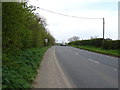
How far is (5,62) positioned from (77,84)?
318 cm

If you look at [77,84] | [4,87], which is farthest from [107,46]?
[4,87]

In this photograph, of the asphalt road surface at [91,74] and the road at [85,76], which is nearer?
the road at [85,76]

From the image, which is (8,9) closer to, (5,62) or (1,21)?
(1,21)

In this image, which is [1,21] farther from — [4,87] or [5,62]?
[4,87]

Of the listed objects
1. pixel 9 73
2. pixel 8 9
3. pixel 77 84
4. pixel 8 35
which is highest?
pixel 8 9

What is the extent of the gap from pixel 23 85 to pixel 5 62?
1.55 m

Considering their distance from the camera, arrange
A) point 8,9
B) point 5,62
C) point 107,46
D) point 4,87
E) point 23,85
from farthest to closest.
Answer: point 107,46
point 5,62
point 8,9
point 23,85
point 4,87

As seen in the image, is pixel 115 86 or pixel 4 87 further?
pixel 115 86

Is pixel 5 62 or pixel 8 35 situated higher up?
pixel 8 35

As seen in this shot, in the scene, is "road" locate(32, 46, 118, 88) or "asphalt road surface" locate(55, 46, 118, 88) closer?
"road" locate(32, 46, 118, 88)

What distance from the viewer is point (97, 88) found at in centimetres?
884

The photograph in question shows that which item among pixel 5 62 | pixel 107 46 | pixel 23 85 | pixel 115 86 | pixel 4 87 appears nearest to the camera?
pixel 4 87

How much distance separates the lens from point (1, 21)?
7.87 m

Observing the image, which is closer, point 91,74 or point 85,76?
point 85,76
